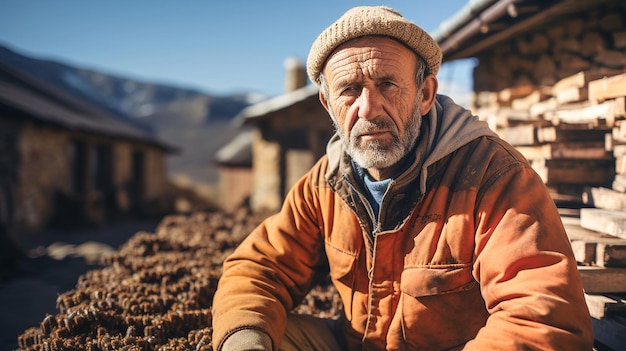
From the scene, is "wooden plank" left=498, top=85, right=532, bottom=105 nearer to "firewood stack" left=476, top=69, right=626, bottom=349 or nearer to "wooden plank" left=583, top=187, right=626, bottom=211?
"firewood stack" left=476, top=69, right=626, bottom=349

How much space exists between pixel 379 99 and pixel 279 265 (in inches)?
37.7

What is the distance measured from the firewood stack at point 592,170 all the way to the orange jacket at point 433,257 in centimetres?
63

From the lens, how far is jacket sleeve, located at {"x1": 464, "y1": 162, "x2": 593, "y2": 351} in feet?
4.59

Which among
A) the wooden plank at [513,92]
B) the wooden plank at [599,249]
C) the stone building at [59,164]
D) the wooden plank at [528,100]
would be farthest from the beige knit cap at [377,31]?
the stone building at [59,164]

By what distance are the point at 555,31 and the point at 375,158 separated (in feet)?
11.7

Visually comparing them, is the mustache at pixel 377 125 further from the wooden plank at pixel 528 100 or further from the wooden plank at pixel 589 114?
the wooden plank at pixel 528 100

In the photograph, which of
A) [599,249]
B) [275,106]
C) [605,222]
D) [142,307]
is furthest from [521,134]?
[275,106]

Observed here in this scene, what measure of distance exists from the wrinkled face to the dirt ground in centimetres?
246

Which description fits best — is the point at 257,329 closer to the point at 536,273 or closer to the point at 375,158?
the point at 375,158

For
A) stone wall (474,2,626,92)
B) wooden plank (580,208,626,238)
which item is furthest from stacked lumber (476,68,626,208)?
stone wall (474,2,626,92)

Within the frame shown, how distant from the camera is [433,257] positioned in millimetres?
1783

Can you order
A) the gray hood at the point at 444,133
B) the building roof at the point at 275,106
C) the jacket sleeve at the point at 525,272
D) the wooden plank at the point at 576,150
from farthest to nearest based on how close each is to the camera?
the building roof at the point at 275,106
the wooden plank at the point at 576,150
the gray hood at the point at 444,133
the jacket sleeve at the point at 525,272

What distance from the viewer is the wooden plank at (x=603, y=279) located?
2.02 meters

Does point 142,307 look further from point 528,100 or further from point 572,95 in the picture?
point 528,100
